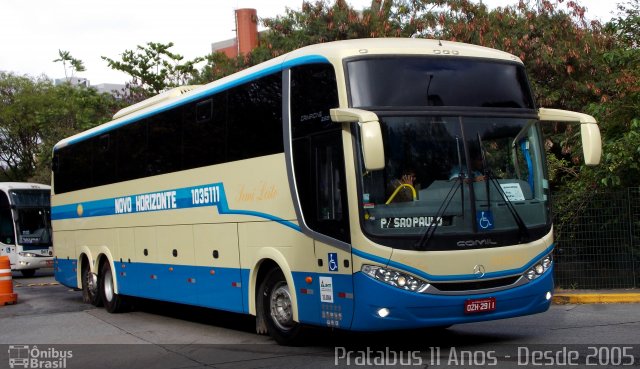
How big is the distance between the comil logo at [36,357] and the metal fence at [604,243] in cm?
950

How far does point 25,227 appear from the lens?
101 ft

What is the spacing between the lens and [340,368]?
8.81 m

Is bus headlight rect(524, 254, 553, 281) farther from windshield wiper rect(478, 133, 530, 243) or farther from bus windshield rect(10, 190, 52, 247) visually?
bus windshield rect(10, 190, 52, 247)

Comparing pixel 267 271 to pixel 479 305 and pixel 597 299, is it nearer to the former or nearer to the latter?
pixel 479 305

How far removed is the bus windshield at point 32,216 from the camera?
101ft

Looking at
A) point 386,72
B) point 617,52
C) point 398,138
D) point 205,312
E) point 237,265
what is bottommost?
point 205,312

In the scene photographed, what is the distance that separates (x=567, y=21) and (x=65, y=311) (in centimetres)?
1453

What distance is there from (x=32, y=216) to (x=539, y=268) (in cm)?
2490

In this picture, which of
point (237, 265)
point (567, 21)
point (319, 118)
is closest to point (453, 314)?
point (319, 118)

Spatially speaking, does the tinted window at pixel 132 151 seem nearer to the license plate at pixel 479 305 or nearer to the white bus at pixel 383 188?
the white bus at pixel 383 188

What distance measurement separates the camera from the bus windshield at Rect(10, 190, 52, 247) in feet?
101

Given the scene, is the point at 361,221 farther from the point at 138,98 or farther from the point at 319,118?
the point at 138,98

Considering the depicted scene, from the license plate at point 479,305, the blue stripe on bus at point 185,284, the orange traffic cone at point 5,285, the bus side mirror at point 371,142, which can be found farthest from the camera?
the orange traffic cone at point 5,285

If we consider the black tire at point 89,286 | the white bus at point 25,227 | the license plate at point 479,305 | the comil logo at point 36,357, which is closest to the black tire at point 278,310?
the license plate at point 479,305
